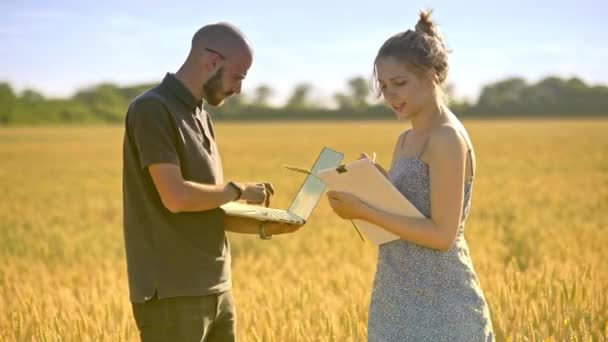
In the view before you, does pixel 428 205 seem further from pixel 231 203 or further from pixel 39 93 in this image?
pixel 39 93

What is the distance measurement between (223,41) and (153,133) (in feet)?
1.33

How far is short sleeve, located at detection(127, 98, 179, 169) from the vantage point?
2.59m

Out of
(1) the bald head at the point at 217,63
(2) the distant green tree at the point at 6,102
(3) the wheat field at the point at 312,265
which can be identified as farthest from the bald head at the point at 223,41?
(2) the distant green tree at the point at 6,102

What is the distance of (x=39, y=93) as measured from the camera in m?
116

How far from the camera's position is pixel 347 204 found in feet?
8.82

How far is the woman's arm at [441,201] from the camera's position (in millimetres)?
2490

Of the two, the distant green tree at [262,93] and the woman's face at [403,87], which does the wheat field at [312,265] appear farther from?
the distant green tree at [262,93]

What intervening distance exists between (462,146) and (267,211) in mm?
757

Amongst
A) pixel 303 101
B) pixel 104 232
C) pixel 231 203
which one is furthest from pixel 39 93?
pixel 231 203

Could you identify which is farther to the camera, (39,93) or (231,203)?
(39,93)

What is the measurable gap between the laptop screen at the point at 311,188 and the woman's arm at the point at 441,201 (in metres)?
0.42

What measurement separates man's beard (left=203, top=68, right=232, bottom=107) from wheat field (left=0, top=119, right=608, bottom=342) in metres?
1.35

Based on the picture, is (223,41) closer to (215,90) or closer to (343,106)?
(215,90)

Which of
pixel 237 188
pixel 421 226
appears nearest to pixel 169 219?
pixel 237 188
